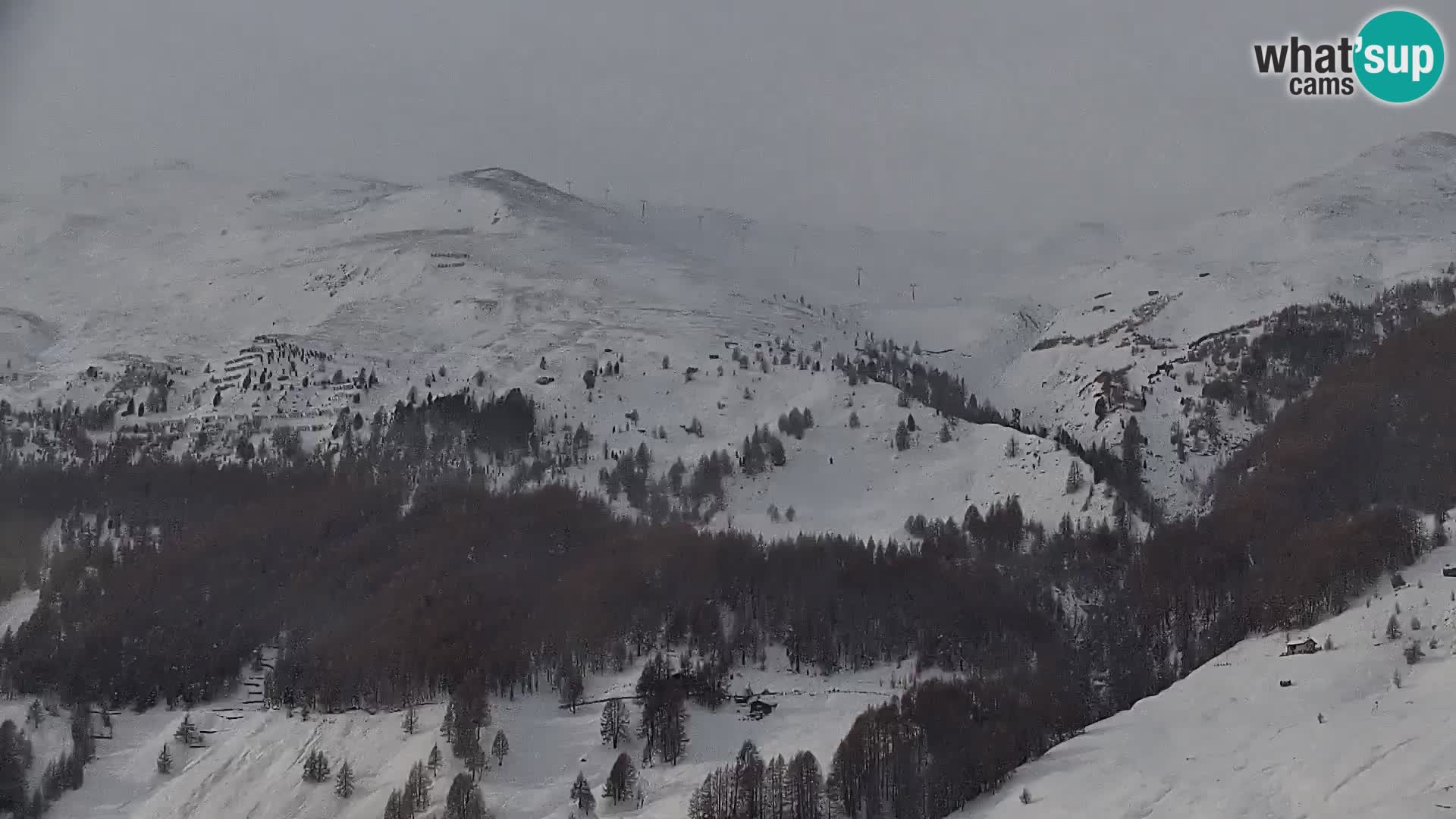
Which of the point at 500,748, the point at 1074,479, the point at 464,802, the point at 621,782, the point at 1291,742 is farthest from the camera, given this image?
the point at 1074,479

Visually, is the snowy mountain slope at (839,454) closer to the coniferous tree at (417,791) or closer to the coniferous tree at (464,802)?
the coniferous tree at (417,791)

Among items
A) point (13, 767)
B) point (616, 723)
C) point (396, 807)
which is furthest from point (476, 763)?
point (13, 767)

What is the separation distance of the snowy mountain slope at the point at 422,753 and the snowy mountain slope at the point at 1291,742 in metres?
21.8

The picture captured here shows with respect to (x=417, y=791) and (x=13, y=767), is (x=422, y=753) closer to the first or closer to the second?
(x=417, y=791)

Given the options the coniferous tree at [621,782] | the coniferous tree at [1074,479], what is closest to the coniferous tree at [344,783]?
the coniferous tree at [621,782]

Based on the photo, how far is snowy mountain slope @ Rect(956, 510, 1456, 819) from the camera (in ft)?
153

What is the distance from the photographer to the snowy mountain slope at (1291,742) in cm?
4662

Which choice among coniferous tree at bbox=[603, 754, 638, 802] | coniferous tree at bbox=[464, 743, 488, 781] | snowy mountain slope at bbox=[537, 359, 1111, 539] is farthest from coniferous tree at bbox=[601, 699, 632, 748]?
snowy mountain slope at bbox=[537, 359, 1111, 539]

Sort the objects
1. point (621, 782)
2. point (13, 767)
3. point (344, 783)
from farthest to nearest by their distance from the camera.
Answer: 1. point (13, 767)
2. point (344, 783)
3. point (621, 782)

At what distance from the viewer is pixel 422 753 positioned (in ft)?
266

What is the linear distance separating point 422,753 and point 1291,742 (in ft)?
191

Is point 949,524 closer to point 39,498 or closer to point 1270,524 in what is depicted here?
point 1270,524

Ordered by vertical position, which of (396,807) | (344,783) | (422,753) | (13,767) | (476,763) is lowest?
(396,807)

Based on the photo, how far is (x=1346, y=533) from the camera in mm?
98625
